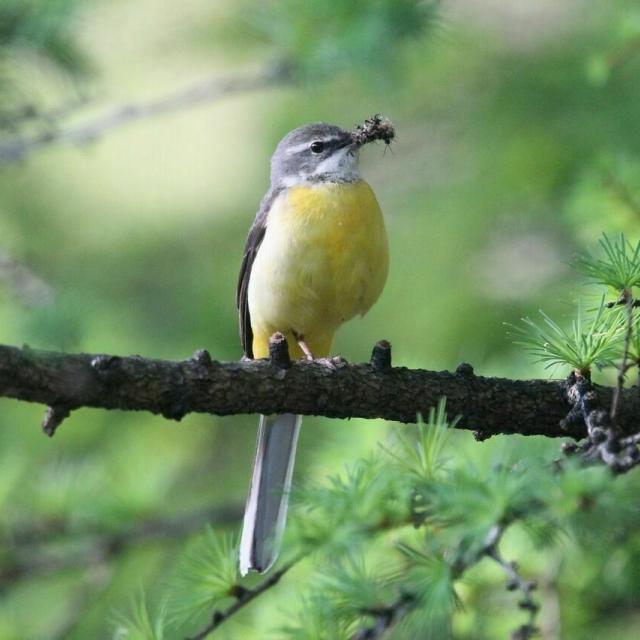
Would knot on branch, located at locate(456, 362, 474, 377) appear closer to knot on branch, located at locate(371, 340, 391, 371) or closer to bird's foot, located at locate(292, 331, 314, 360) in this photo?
knot on branch, located at locate(371, 340, 391, 371)

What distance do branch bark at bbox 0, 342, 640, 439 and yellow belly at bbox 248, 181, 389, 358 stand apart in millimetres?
1396

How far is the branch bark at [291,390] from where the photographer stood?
3.23m

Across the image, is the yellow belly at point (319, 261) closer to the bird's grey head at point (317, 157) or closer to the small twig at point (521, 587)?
the bird's grey head at point (317, 157)

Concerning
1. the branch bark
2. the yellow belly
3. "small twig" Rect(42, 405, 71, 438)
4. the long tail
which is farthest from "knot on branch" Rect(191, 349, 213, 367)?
the yellow belly

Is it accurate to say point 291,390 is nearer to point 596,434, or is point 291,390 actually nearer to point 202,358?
point 202,358

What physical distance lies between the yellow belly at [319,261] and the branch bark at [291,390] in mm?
1396

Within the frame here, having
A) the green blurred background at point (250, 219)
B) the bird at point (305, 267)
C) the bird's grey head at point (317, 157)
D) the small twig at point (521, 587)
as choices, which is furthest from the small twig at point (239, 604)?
the bird's grey head at point (317, 157)

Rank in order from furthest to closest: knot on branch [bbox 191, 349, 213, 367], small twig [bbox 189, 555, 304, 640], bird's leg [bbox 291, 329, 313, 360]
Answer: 1. bird's leg [bbox 291, 329, 313, 360]
2. knot on branch [bbox 191, 349, 213, 367]
3. small twig [bbox 189, 555, 304, 640]

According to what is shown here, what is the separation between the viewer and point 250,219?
9.49m

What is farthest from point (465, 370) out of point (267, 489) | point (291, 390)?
point (267, 489)

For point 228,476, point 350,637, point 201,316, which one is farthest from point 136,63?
point 350,637

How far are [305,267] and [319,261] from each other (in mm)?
79

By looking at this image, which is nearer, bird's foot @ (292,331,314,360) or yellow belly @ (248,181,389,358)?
yellow belly @ (248,181,389,358)

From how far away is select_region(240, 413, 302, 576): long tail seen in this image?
191 inches
